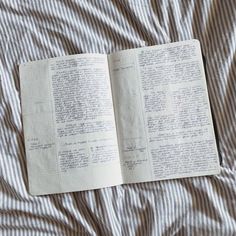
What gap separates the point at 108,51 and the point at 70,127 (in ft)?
0.47

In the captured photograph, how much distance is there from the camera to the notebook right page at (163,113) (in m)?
0.60

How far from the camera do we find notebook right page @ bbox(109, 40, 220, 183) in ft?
1.97

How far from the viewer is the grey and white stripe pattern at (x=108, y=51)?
59 cm

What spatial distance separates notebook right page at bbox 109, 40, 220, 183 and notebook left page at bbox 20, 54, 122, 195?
0.02 m

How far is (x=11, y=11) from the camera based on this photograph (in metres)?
0.65

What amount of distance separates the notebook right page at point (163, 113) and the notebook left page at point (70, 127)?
22mm

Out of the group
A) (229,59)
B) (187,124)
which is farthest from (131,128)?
(229,59)

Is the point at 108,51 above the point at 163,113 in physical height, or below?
above

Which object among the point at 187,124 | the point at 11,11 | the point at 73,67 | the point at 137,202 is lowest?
the point at 137,202

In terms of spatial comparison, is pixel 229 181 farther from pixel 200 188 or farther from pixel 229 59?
pixel 229 59

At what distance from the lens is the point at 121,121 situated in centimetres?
62

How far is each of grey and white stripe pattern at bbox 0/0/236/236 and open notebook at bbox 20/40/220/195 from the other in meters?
0.02

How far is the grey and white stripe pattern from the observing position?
1.94 feet

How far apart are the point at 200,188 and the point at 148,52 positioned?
0.78ft
